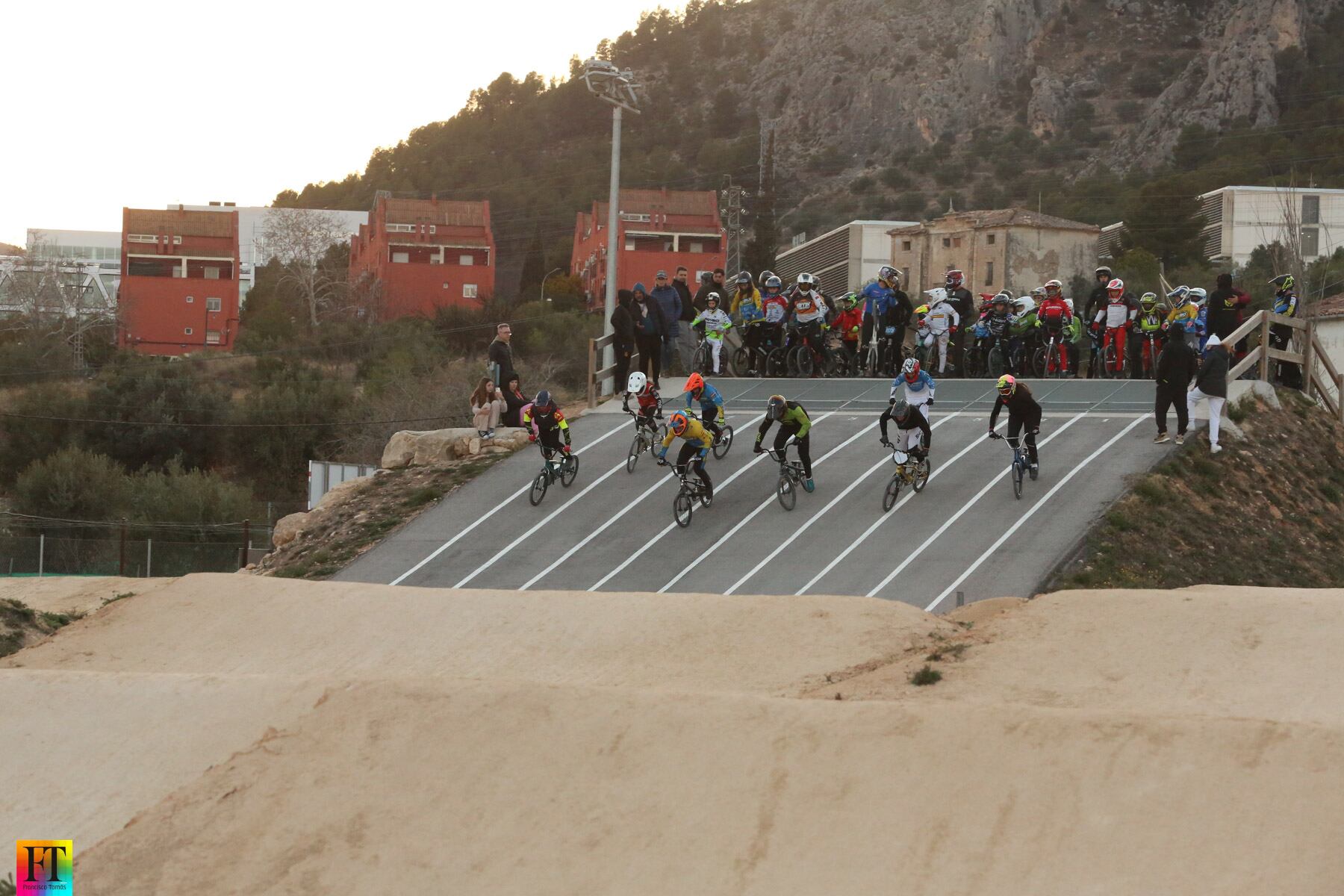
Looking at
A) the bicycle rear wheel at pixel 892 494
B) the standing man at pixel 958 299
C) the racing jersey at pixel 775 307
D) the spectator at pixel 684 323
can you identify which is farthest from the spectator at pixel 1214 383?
the spectator at pixel 684 323

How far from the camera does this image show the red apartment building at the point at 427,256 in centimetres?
7969

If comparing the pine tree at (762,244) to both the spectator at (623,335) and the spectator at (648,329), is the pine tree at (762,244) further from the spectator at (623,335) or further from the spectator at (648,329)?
the spectator at (648,329)

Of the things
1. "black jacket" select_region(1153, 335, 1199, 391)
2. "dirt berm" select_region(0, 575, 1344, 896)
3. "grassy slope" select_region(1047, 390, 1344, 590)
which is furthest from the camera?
"black jacket" select_region(1153, 335, 1199, 391)

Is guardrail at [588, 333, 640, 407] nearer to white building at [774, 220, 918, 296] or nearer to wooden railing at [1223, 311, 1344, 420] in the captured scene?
wooden railing at [1223, 311, 1344, 420]

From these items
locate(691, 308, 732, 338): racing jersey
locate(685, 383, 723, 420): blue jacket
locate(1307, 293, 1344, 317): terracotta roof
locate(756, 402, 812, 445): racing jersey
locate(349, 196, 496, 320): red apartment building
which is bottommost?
locate(756, 402, 812, 445): racing jersey

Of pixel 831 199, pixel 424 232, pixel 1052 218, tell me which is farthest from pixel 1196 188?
pixel 424 232

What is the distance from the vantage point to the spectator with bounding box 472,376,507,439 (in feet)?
83.8

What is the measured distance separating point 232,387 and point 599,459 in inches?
1465

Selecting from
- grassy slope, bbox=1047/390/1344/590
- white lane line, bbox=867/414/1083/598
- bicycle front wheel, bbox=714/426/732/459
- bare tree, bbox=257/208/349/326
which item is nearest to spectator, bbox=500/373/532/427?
bicycle front wheel, bbox=714/426/732/459

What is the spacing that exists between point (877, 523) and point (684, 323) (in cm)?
1031

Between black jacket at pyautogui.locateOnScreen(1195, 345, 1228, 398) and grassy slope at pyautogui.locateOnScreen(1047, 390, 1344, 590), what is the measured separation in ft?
2.34

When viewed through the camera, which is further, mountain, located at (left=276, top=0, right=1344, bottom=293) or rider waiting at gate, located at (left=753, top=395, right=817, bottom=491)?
mountain, located at (left=276, top=0, right=1344, bottom=293)

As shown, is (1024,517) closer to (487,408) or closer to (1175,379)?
(1175,379)

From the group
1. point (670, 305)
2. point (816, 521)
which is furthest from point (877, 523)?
point (670, 305)
